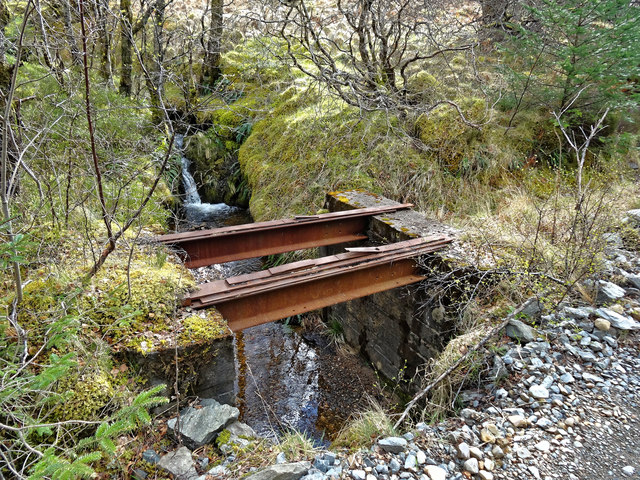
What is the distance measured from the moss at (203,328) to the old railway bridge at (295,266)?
0.38 feet

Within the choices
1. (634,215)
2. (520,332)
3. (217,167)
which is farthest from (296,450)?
(217,167)

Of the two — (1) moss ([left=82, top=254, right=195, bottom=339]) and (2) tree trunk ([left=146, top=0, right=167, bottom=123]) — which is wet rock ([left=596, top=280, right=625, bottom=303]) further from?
(2) tree trunk ([left=146, top=0, right=167, bottom=123])

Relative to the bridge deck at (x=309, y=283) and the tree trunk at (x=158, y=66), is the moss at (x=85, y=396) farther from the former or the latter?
the tree trunk at (x=158, y=66)

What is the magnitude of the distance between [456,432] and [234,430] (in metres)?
1.44

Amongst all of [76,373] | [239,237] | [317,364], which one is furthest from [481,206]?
[76,373]

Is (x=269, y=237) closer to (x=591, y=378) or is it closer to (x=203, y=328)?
(x=203, y=328)

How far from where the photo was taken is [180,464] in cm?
207

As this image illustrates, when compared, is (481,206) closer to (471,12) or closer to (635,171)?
(635,171)

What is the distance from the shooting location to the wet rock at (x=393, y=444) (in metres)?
2.15

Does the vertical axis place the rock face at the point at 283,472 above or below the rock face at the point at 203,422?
above

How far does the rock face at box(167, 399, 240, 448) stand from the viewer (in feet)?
7.42

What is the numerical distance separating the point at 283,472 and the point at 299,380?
2760 mm

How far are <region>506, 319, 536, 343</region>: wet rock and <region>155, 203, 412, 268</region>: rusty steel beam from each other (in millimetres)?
2207

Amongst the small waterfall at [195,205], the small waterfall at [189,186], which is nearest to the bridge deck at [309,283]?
the small waterfall at [195,205]
